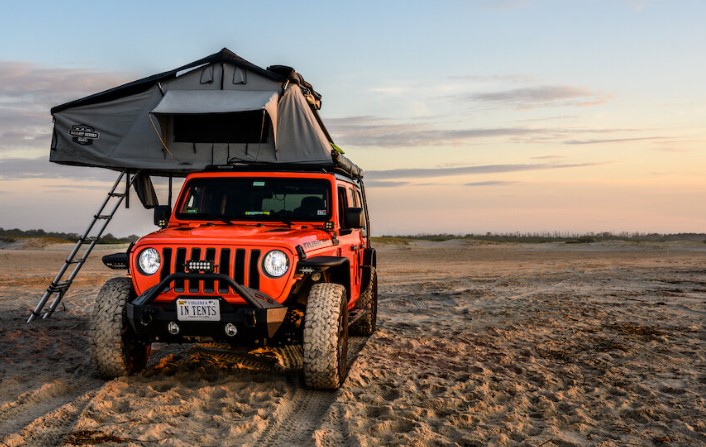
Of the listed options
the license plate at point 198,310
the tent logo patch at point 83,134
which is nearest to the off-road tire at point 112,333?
the license plate at point 198,310

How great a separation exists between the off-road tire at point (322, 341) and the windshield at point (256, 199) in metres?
1.52

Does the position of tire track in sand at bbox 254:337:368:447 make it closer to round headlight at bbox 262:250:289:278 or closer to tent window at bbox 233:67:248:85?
round headlight at bbox 262:250:289:278

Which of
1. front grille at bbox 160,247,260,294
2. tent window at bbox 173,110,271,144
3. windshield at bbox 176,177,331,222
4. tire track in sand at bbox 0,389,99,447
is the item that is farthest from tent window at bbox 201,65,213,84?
tire track in sand at bbox 0,389,99,447

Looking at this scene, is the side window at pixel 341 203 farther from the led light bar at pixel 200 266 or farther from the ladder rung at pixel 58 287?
the ladder rung at pixel 58 287

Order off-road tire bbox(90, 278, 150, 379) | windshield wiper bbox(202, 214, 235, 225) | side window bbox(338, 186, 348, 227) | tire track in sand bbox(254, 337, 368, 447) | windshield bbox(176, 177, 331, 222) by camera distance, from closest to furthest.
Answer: tire track in sand bbox(254, 337, 368, 447), off-road tire bbox(90, 278, 150, 379), windshield wiper bbox(202, 214, 235, 225), windshield bbox(176, 177, 331, 222), side window bbox(338, 186, 348, 227)

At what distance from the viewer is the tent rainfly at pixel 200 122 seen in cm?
930

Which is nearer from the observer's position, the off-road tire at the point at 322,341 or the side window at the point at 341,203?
the off-road tire at the point at 322,341

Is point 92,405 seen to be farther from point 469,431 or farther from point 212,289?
point 469,431

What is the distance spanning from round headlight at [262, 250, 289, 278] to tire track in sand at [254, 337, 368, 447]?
1.09 m

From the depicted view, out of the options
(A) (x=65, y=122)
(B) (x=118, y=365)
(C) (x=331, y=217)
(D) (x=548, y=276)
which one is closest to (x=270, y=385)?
(B) (x=118, y=365)

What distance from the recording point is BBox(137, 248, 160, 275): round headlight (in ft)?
20.4

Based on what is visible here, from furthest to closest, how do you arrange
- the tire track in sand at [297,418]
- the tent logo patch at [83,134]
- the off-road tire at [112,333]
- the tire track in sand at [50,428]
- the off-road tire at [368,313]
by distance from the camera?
1. the tent logo patch at [83,134]
2. the off-road tire at [368,313]
3. the off-road tire at [112,333]
4. the tire track in sand at [297,418]
5. the tire track in sand at [50,428]

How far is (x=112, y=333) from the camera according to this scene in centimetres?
638

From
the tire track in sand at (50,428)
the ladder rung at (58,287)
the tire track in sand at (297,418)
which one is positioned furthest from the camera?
the ladder rung at (58,287)
